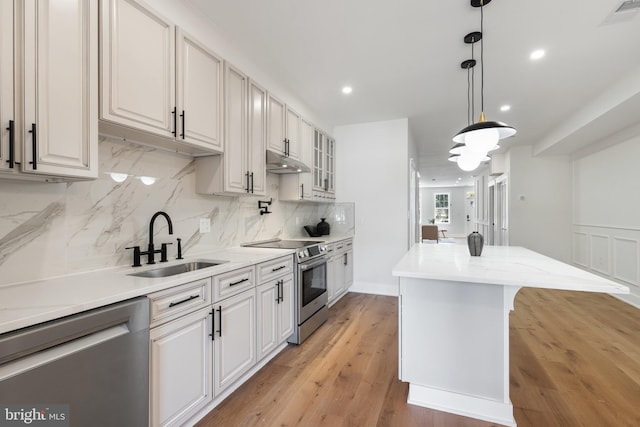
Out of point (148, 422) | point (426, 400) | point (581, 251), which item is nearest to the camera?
point (148, 422)

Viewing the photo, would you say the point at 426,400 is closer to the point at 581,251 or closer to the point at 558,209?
the point at 581,251

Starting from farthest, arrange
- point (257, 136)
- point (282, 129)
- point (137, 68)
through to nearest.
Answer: point (282, 129) → point (257, 136) → point (137, 68)

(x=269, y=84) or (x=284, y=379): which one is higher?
(x=269, y=84)

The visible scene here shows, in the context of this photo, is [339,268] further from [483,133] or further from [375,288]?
[483,133]

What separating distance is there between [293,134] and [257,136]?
2.64 feet

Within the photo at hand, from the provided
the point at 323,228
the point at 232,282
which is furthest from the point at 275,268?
the point at 323,228

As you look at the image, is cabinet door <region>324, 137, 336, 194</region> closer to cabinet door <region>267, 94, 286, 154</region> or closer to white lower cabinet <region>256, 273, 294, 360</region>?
cabinet door <region>267, 94, 286, 154</region>

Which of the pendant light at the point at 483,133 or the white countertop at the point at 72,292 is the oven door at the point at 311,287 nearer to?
the white countertop at the point at 72,292

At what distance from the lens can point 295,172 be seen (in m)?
3.56

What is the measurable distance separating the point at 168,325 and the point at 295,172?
2406 millimetres

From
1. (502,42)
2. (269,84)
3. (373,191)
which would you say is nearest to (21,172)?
(269,84)

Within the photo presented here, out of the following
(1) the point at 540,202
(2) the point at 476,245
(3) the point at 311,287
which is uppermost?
(1) the point at 540,202

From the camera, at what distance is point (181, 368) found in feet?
4.98

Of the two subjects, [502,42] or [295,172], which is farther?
[295,172]
